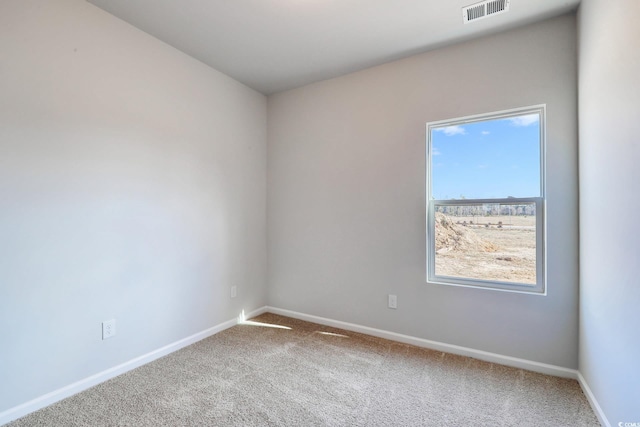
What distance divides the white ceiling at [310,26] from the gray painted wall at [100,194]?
0.84 ft

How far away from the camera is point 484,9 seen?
6.70 feet

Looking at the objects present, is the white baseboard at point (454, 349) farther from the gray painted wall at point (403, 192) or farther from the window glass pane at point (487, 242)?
the window glass pane at point (487, 242)

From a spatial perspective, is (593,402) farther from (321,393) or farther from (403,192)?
(403,192)

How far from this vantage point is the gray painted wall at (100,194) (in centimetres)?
171

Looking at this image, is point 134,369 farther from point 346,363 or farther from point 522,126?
point 522,126

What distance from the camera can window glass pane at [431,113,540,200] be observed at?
2.27 m

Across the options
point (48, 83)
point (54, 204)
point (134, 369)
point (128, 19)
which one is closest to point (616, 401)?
point (134, 369)

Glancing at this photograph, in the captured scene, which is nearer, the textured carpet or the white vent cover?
the textured carpet

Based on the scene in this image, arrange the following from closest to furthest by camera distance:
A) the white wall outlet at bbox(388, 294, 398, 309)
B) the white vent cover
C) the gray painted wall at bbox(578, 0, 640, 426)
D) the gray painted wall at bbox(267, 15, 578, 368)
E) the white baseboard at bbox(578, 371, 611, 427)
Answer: the gray painted wall at bbox(578, 0, 640, 426) → the white baseboard at bbox(578, 371, 611, 427) → the white vent cover → the gray painted wall at bbox(267, 15, 578, 368) → the white wall outlet at bbox(388, 294, 398, 309)

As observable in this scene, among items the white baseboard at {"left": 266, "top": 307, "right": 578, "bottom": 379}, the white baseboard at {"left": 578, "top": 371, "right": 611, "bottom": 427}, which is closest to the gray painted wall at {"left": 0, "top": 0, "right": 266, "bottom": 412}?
the white baseboard at {"left": 266, "top": 307, "right": 578, "bottom": 379}

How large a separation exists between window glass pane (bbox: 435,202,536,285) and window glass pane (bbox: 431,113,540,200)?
131 mm

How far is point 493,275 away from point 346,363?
145cm

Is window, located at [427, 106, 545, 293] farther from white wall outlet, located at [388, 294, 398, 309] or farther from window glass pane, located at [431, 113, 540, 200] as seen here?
white wall outlet, located at [388, 294, 398, 309]

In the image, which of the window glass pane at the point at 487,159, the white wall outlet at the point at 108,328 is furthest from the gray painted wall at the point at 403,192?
the white wall outlet at the point at 108,328
